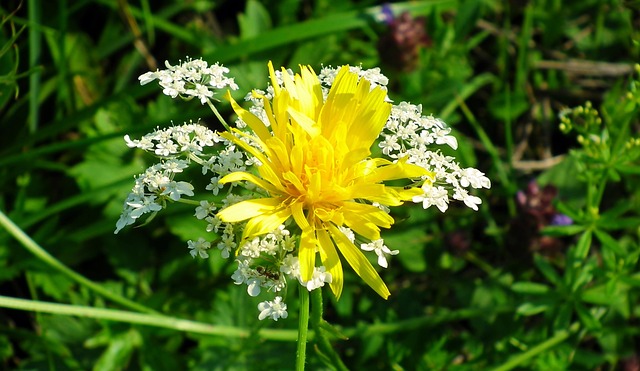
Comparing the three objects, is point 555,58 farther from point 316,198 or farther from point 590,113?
point 316,198

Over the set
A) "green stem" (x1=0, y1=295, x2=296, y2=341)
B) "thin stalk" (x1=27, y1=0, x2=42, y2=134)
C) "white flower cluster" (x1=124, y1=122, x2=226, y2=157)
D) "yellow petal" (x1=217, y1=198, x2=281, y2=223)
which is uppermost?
"thin stalk" (x1=27, y1=0, x2=42, y2=134)

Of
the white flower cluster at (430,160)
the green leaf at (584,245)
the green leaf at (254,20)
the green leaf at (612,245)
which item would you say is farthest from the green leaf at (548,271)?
the green leaf at (254,20)

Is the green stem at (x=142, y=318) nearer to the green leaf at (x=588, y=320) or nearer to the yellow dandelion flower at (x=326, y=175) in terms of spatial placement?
the yellow dandelion flower at (x=326, y=175)

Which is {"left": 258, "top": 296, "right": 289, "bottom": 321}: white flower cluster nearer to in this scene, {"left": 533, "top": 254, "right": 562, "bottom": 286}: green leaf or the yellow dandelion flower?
the yellow dandelion flower

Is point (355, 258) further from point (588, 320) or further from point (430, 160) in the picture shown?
point (588, 320)

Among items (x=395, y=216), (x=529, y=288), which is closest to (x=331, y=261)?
(x=529, y=288)

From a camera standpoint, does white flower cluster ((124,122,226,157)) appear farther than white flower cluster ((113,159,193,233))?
Yes

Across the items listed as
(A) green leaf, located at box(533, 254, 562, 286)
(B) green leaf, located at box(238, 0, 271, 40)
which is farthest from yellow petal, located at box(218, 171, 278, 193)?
(B) green leaf, located at box(238, 0, 271, 40)
